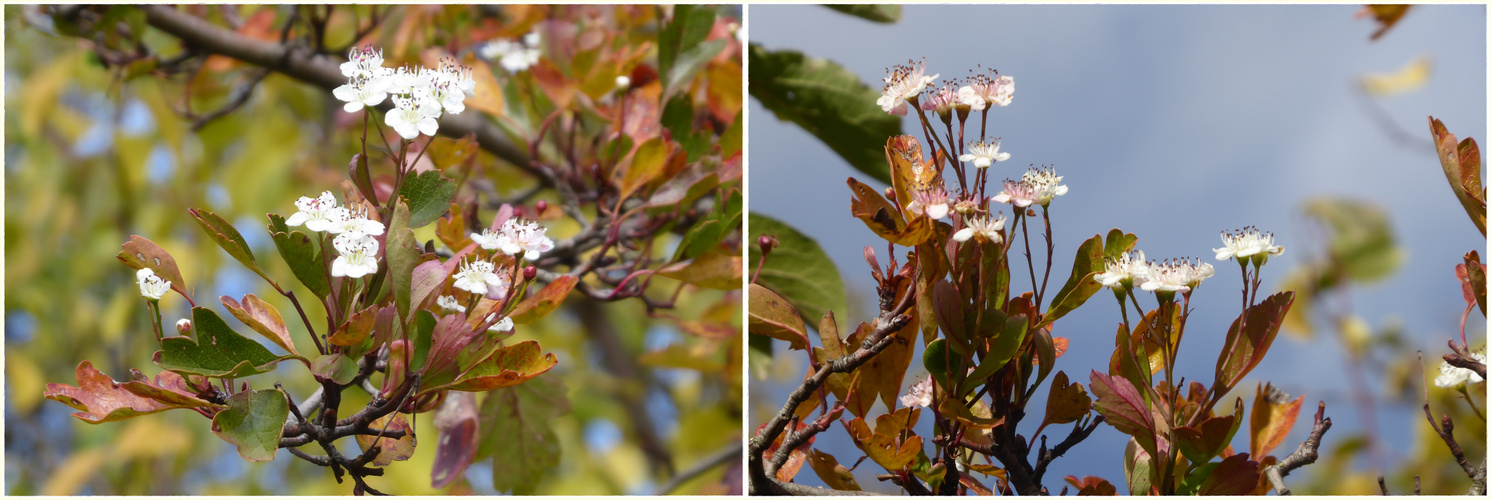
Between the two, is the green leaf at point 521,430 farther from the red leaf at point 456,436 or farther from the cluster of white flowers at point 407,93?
the cluster of white flowers at point 407,93

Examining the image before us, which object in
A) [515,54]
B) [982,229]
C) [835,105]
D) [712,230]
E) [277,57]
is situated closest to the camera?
[982,229]

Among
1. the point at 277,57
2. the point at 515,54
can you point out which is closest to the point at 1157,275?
the point at 515,54

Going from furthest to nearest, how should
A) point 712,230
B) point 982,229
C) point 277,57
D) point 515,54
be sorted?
point 277,57 < point 515,54 < point 712,230 < point 982,229

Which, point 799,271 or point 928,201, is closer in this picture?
point 928,201

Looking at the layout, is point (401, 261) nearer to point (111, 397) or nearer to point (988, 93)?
point (111, 397)

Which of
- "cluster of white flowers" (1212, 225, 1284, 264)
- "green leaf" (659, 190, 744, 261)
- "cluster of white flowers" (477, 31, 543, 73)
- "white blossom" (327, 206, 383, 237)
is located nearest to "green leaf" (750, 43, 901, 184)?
"green leaf" (659, 190, 744, 261)
